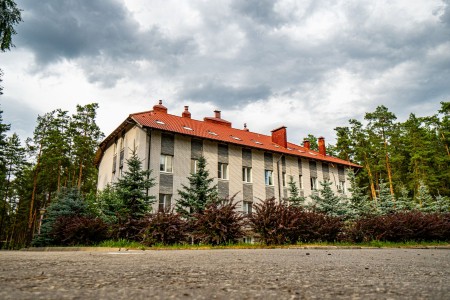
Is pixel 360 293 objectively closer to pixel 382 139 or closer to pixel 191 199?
pixel 191 199

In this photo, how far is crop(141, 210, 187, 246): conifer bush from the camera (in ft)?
38.6

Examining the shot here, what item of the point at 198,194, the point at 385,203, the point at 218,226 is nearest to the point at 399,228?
the point at 385,203

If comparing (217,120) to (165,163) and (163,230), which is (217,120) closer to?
(165,163)

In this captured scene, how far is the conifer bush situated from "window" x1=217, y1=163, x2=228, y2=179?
13295 mm

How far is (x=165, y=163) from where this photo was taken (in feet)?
75.2

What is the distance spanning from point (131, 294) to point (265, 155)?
89.3 feet

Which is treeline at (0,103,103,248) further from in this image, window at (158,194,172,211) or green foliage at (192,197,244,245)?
green foliage at (192,197,244,245)

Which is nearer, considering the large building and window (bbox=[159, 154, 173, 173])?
the large building

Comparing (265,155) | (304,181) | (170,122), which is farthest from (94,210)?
(304,181)

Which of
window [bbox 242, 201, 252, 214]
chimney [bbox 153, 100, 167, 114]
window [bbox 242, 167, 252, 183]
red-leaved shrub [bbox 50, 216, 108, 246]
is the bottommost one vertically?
red-leaved shrub [bbox 50, 216, 108, 246]

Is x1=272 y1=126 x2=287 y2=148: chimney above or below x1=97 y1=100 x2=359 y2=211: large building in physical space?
above

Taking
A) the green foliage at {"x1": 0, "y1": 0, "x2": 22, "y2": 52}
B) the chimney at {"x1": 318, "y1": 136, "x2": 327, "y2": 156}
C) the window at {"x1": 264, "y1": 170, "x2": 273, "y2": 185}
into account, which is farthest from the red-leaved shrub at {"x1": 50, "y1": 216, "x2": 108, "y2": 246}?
the chimney at {"x1": 318, "y1": 136, "x2": 327, "y2": 156}

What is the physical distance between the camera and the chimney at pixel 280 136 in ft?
106

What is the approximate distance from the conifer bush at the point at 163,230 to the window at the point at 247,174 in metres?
15.0
